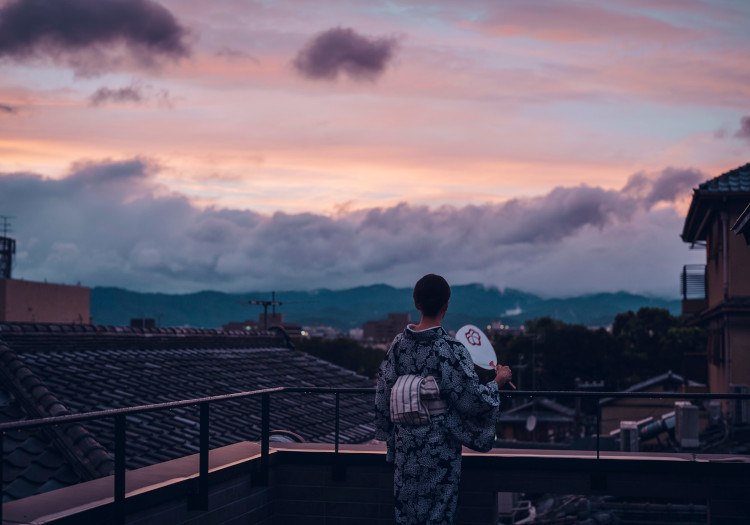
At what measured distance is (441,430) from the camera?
510cm

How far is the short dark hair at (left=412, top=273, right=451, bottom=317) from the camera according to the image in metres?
5.02

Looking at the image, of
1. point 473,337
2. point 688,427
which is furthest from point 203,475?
point 688,427

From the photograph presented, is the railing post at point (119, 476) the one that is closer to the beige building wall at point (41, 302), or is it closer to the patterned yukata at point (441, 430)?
the patterned yukata at point (441, 430)

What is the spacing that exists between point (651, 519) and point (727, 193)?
9762mm

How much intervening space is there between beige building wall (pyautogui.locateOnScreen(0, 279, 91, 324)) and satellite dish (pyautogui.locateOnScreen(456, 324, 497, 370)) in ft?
173

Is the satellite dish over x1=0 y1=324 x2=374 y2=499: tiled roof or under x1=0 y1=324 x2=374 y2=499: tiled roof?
over

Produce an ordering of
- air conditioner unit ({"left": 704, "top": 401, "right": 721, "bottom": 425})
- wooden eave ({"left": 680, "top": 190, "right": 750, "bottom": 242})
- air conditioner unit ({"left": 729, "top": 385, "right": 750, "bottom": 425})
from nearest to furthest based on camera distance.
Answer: wooden eave ({"left": 680, "top": 190, "right": 750, "bottom": 242})
air conditioner unit ({"left": 729, "top": 385, "right": 750, "bottom": 425})
air conditioner unit ({"left": 704, "top": 401, "right": 721, "bottom": 425})

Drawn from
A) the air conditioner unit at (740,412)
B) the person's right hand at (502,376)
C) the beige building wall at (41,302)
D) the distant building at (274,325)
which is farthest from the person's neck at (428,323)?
the beige building wall at (41,302)

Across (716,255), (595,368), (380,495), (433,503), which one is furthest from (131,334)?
(595,368)

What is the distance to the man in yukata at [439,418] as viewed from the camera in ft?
16.6

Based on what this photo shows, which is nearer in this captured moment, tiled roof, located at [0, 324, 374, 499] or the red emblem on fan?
the red emblem on fan

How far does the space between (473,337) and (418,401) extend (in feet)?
17.6

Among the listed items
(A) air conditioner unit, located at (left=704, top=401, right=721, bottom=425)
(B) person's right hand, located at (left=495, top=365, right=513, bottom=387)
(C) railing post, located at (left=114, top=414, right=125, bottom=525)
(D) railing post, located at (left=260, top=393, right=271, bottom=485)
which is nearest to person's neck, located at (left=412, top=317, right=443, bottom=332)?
(B) person's right hand, located at (left=495, top=365, right=513, bottom=387)

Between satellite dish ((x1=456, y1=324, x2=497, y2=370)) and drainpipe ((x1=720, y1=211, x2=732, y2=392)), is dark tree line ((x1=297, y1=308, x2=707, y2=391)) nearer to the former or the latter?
drainpipe ((x1=720, y1=211, x2=732, y2=392))
